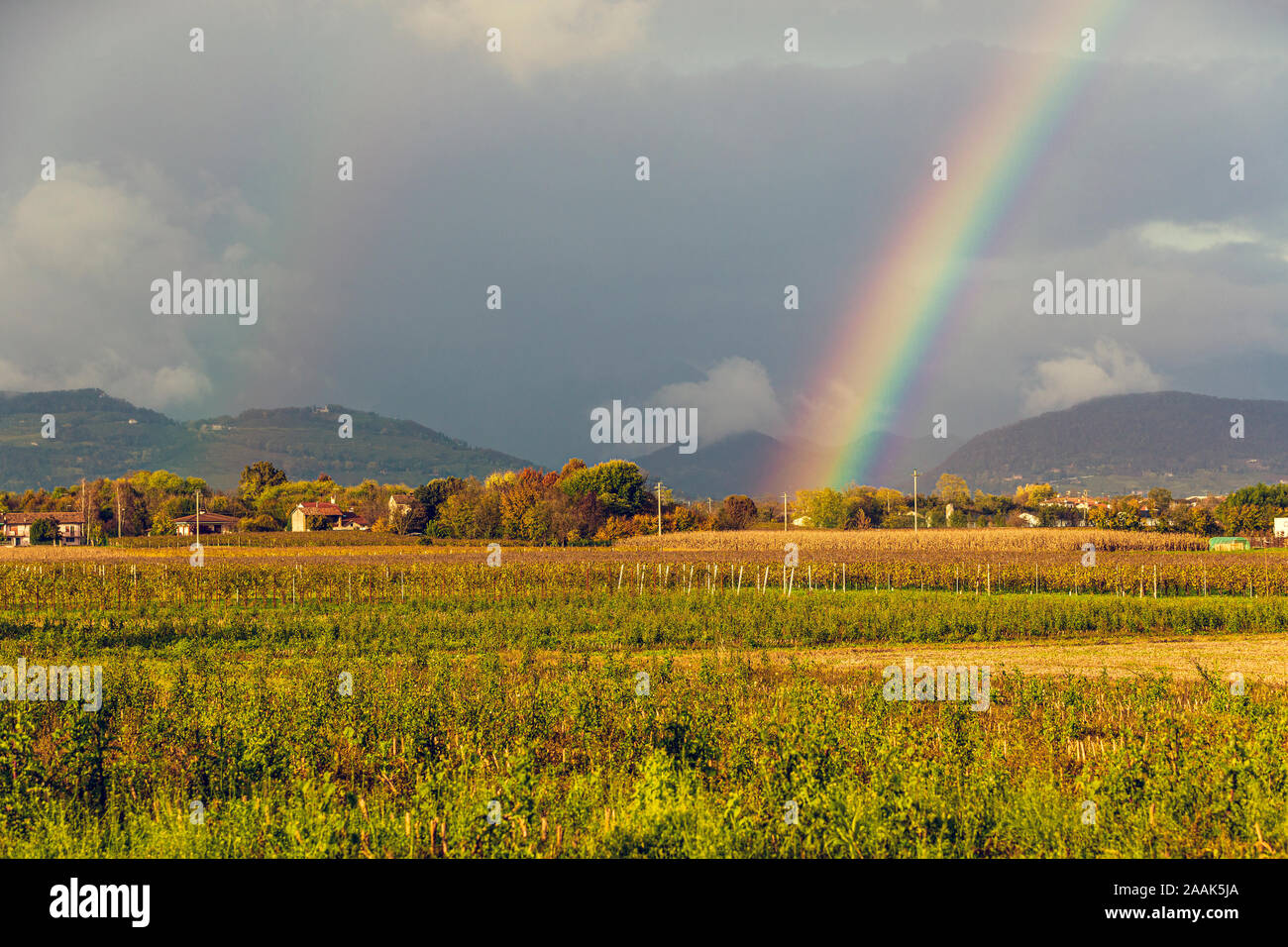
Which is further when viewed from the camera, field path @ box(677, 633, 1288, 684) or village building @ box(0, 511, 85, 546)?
village building @ box(0, 511, 85, 546)

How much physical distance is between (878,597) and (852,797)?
3173cm

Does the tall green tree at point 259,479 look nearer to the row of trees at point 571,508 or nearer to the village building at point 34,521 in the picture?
the row of trees at point 571,508

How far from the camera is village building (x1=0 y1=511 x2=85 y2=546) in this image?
134 metres

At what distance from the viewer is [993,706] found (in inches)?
630

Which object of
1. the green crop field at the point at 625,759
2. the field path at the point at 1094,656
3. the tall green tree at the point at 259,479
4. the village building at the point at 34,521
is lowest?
the field path at the point at 1094,656

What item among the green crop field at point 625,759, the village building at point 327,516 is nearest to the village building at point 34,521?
the village building at point 327,516

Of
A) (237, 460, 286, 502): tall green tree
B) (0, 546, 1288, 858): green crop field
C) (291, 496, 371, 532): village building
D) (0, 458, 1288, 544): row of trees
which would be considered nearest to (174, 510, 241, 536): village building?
(0, 458, 1288, 544): row of trees

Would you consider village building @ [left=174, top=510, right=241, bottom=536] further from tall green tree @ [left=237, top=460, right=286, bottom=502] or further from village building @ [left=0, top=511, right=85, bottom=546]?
tall green tree @ [left=237, top=460, right=286, bottom=502]

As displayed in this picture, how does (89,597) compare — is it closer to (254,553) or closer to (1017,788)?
(254,553)

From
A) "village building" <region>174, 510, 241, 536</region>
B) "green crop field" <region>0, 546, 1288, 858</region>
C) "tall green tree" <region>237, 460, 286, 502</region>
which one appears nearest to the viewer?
"green crop field" <region>0, 546, 1288, 858</region>

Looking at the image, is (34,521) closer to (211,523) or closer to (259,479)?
(211,523)

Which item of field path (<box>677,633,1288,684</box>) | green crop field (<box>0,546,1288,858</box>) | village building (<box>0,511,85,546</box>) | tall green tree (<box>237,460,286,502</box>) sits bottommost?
field path (<box>677,633,1288,684</box>)

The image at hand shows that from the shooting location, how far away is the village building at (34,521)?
439 feet
